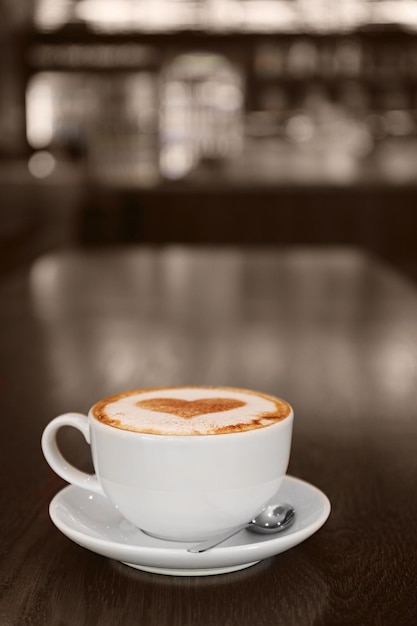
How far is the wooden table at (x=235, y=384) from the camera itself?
395 mm

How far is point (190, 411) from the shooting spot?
0.45m

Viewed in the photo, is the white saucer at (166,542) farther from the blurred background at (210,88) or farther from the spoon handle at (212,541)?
the blurred background at (210,88)

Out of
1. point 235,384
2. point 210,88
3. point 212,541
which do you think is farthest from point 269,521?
point 210,88

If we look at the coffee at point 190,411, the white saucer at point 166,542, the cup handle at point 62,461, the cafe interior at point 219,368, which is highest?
the coffee at point 190,411

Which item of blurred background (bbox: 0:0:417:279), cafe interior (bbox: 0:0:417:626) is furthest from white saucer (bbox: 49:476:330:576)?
blurred background (bbox: 0:0:417:279)

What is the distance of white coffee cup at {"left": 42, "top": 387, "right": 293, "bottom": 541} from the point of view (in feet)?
1.36

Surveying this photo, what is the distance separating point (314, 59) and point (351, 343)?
6459 mm

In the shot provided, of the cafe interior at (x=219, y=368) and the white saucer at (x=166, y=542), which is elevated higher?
the white saucer at (x=166, y=542)

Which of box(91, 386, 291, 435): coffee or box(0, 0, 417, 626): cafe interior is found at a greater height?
box(91, 386, 291, 435): coffee

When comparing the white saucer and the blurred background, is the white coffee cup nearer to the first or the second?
the white saucer

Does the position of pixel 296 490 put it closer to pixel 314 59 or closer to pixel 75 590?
pixel 75 590

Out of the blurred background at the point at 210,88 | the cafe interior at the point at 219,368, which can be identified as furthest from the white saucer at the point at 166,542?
the blurred background at the point at 210,88

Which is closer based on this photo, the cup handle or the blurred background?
the cup handle

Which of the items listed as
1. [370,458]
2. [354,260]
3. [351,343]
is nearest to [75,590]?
[370,458]
